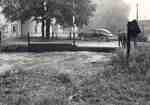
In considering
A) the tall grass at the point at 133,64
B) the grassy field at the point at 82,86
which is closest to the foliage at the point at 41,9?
the tall grass at the point at 133,64

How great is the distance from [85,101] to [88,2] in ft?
73.0

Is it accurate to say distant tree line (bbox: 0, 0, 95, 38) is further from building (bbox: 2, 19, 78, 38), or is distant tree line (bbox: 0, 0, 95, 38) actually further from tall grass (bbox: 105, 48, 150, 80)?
tall grass (bbox: 105, 48, 150, 80)

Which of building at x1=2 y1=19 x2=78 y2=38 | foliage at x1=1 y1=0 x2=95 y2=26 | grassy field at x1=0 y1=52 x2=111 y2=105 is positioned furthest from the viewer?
building at x1=2 y1=19 x2=78 y2=38

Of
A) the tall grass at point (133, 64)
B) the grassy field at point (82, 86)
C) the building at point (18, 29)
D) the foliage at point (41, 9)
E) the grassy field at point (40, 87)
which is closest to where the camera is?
the grassy field at point (40, 87)

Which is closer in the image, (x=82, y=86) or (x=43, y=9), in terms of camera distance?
(x=82, y=86)

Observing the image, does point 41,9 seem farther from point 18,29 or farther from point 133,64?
point 133,64

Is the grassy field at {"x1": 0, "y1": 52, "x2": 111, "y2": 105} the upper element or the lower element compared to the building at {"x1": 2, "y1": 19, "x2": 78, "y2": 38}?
lower

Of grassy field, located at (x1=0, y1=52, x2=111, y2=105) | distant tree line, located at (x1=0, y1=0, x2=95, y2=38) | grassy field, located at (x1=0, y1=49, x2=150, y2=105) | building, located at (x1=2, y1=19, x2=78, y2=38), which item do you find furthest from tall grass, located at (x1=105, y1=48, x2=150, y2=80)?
building, located at (x1=2, y1=19, x2=78, y2=38)

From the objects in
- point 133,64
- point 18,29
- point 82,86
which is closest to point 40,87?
point 82,86

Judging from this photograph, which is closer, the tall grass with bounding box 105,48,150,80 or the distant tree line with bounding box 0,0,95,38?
the tall grass with bounding box 105,48,150,80

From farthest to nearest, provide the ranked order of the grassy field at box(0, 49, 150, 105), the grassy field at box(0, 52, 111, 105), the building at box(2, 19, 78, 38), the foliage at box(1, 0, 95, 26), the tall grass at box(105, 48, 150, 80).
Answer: the building at box(2, 19, 78, 38) < the foliage at box(1, 0, 95, 26) < the tall grass at box(105, 48, 150, 80) < the grassy field at box(0, 49, 150, 105) < the grassy field at box(0, 52, 111, 105)

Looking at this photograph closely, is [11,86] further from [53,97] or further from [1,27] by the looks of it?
[1,27]

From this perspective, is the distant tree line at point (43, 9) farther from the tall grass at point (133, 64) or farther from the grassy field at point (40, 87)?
the grassy field at point (40, 87)

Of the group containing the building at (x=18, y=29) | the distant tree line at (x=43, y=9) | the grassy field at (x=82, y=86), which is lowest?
the grassy field at (x=82, y=86)
